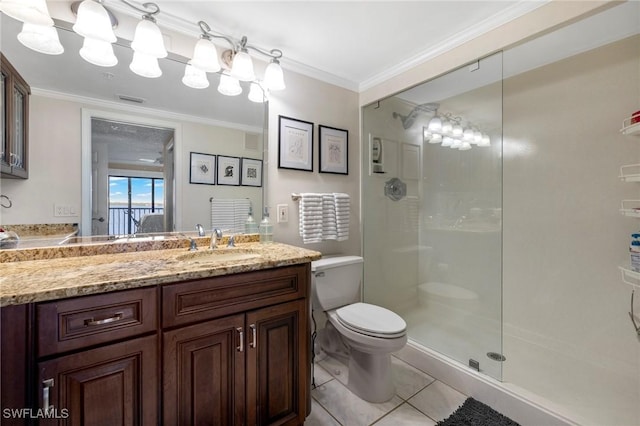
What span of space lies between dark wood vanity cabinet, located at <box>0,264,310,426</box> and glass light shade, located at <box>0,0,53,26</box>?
3.82ft

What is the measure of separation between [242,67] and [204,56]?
0.21 meters

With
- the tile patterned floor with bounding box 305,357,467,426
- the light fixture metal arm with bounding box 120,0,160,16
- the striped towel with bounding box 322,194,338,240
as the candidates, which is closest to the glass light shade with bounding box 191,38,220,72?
the light fixture metal arm with bounding box 120,0,160,16

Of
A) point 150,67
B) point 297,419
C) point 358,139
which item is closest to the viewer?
point 297,419

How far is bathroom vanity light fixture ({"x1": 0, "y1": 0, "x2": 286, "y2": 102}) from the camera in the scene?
3.74ft

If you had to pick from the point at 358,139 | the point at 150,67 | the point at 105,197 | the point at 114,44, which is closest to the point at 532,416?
the point at 358,139

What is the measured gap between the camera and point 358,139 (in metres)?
2.37

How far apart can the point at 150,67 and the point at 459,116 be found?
6.95ft

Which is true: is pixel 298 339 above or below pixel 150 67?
below

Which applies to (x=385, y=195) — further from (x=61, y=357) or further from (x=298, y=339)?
(x=61, y=357)

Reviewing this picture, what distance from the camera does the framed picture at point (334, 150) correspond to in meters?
2.12

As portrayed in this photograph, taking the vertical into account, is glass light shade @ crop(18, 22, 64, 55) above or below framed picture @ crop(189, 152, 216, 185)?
above

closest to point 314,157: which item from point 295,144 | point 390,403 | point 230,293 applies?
point 295,144

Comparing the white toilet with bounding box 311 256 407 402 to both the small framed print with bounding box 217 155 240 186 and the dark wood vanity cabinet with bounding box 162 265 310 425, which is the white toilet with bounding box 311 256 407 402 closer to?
the dark wood vanity cabinet with bounding box 162 265 310 425

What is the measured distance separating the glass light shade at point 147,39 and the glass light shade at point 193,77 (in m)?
0.19
